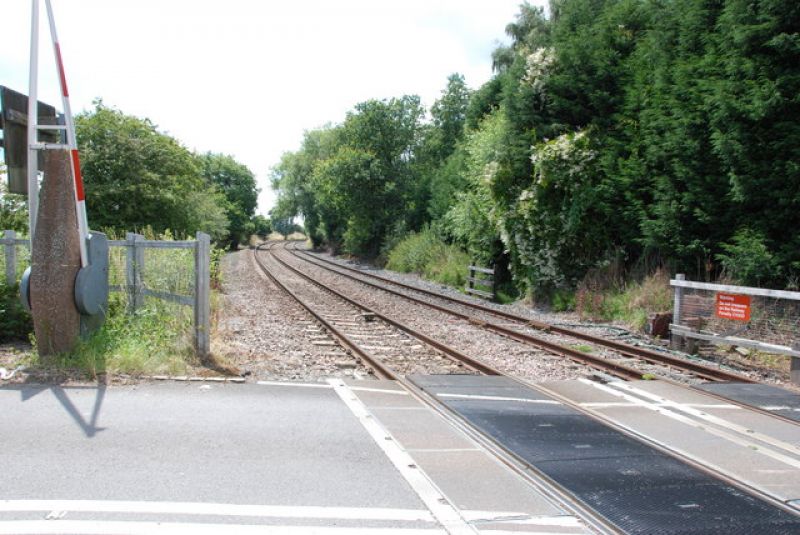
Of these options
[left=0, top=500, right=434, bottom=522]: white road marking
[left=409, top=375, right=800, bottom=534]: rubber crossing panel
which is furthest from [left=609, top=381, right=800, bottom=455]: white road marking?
[left=0, top=500, right=434, bottom=522]: white road marking

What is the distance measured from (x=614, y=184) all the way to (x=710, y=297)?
18.5 ft

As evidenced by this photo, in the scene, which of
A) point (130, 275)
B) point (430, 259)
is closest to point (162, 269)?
point (130, 275)

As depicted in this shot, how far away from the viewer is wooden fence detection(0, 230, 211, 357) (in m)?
7.90

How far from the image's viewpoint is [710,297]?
1080cm

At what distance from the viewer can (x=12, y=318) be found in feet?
29.4

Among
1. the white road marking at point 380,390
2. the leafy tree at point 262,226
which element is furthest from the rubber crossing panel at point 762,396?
the leafy tree at point 262,226

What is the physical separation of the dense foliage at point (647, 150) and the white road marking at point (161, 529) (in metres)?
10.4

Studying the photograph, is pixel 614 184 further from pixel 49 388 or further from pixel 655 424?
pixel 49 388

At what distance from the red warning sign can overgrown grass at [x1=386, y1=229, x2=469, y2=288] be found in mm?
14895

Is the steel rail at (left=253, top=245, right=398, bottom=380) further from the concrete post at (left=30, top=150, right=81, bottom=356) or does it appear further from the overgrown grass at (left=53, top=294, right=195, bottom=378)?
the concrete post at (left=30, top=150, right=81, bottom=356)

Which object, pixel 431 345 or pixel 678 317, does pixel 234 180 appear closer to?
pixel 431 345

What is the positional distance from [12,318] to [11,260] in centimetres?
86

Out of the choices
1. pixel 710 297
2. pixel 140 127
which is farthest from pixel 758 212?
pixel 140 127

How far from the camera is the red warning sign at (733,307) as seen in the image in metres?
9.25
